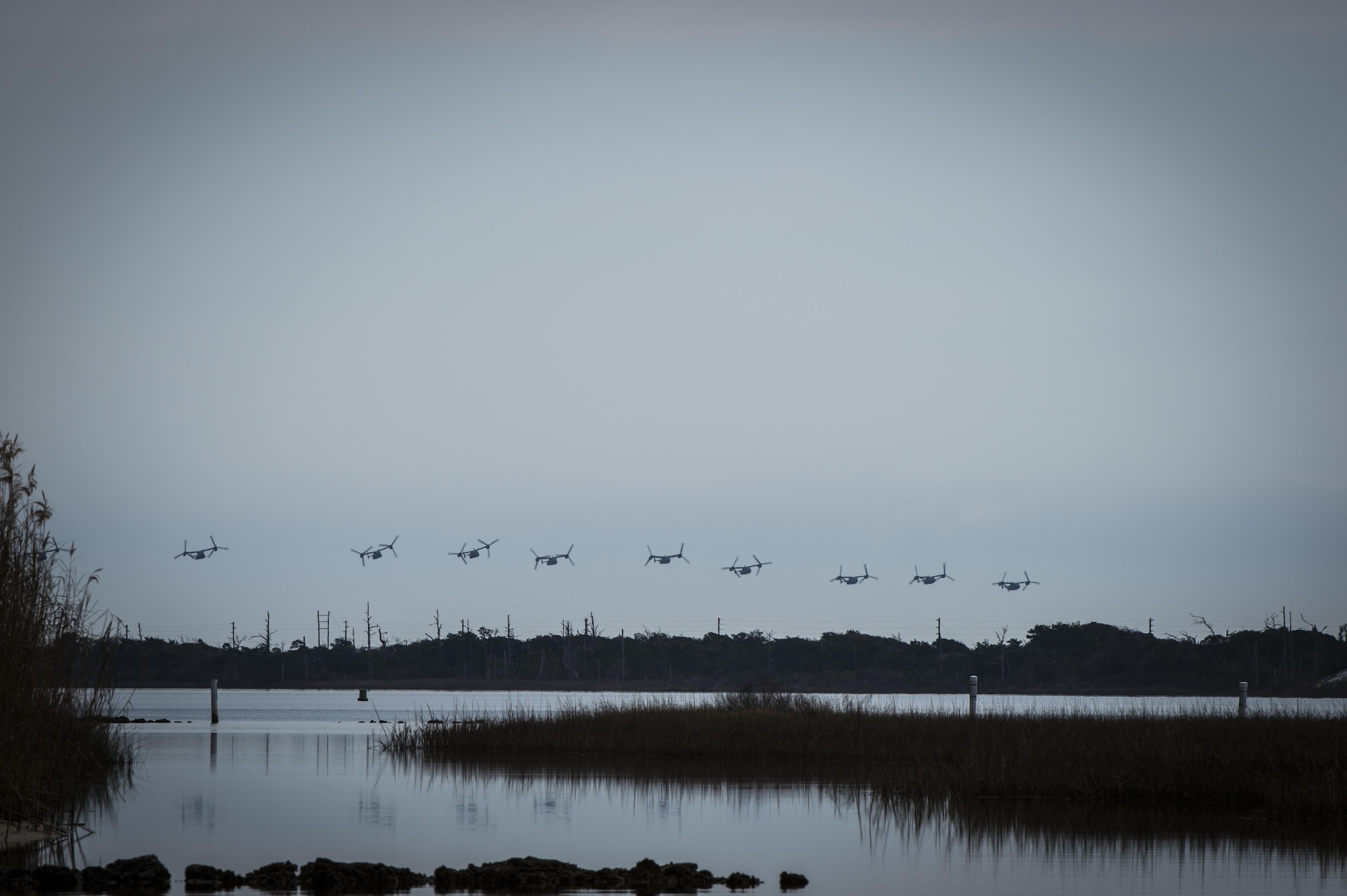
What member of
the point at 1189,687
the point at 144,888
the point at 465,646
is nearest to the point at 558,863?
the point at 144,888

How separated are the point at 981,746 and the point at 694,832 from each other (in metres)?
8.74

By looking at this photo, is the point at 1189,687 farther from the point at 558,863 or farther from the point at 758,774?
the point at 558,863

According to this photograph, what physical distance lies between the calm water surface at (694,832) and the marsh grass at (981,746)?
3.59ft

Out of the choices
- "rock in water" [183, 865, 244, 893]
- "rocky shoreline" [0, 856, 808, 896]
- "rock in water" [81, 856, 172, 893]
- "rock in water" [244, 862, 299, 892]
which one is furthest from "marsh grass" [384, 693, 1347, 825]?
"rock in water" [81, 856, 172, 893]

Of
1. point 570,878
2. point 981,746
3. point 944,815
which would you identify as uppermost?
point 570,878

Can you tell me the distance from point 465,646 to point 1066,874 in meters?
120

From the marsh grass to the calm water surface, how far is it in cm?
109

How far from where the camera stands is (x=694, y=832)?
15.5 metres

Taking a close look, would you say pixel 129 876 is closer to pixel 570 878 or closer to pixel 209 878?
pixel 209 878

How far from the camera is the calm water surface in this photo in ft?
41.9

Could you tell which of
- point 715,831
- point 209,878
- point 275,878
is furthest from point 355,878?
point 715,831

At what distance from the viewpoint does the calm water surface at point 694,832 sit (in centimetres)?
1277

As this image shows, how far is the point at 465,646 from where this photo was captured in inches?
5089

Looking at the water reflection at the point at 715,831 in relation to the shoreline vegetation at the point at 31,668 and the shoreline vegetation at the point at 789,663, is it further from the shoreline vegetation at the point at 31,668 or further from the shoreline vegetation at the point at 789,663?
the shoreline vegetation at the point at 789,663
